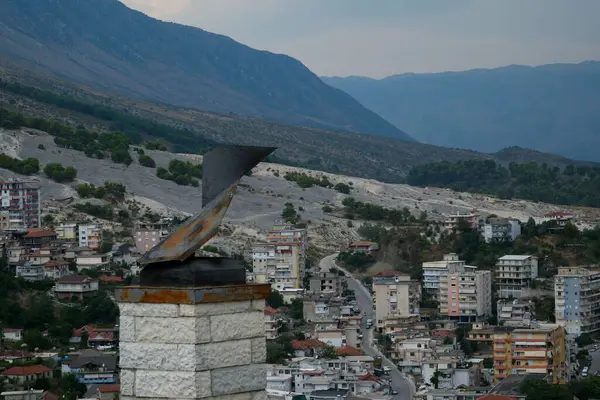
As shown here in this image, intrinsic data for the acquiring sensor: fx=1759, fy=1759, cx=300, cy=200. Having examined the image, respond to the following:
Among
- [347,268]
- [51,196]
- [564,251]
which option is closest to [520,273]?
[564,251]

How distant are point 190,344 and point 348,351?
42453mm

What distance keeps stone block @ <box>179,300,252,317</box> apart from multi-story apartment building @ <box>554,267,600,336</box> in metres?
48.3

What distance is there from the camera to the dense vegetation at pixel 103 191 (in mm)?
73688

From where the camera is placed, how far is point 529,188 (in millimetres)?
106938

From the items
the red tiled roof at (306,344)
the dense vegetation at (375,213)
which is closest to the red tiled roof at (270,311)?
the red tiled roof at (306,344)

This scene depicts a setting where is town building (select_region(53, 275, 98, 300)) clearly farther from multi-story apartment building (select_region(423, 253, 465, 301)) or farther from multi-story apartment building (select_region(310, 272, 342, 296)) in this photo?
multi-story apartment building (select_region(423, 253, 465, 301))

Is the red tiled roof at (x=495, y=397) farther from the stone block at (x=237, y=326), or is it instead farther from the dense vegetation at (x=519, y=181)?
the dense vegetation at (x=519, y=181)

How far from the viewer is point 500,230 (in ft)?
214

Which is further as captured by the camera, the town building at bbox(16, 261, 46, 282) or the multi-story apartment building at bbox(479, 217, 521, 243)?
the multi-story apartment building at bbox(479, 217, 521, 243)

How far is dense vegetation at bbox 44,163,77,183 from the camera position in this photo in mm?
76250

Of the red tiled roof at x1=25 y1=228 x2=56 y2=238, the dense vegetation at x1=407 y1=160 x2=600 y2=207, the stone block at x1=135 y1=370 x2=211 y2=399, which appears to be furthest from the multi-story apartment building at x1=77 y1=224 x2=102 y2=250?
the stone block at x1=135 y1=370 x2=211 y2=399

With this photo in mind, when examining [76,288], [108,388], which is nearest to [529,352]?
[108,388]

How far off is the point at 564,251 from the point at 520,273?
4.31 m

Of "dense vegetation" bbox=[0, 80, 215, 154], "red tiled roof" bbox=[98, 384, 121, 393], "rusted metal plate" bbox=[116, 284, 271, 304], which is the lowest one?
"red tiled roof" bbox=[98, 384, 121, 393]
